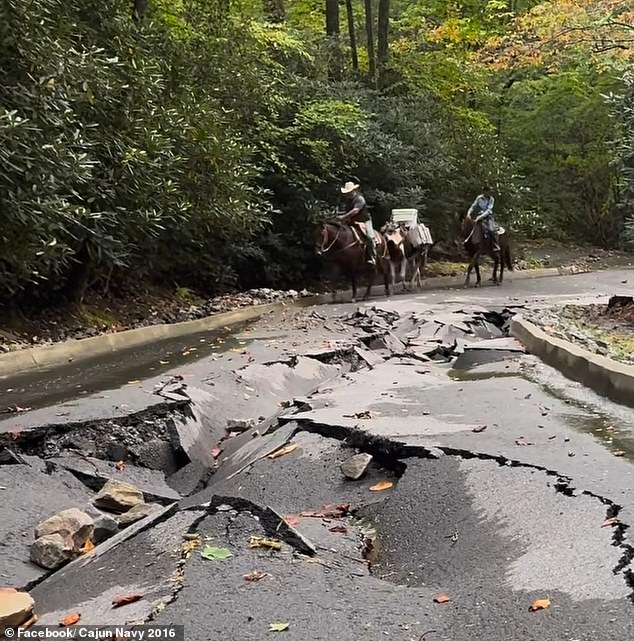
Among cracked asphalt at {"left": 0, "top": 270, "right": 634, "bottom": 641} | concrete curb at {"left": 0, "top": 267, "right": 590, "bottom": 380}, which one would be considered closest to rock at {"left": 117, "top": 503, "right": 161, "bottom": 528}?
cracked asphalt at {"left": 0, "top": 270, "right": 634, "bottom": 641}

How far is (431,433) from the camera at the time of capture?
6.71 meters

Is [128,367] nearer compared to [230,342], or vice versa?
[128,367]

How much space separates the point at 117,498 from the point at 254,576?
1.91m

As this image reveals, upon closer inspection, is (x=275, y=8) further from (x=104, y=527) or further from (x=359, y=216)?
(x=104, y=527)

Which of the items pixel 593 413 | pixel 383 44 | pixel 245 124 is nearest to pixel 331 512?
pixel 593 413

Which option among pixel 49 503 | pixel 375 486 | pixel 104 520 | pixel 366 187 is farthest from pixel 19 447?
pixel 366 187

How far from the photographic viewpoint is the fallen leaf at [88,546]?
4969mm

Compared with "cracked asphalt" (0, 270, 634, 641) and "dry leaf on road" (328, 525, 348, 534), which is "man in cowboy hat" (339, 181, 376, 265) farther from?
"dry leaf on road" (328, 525, 348, 534)

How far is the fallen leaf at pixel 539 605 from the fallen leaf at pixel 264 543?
1348 mm

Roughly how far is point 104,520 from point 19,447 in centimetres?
210

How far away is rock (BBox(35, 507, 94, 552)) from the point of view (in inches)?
198

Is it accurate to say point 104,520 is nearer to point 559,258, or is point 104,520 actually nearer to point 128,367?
point 128,367

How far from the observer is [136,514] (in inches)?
217

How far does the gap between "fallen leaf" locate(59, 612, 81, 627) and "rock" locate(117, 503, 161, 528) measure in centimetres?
136
